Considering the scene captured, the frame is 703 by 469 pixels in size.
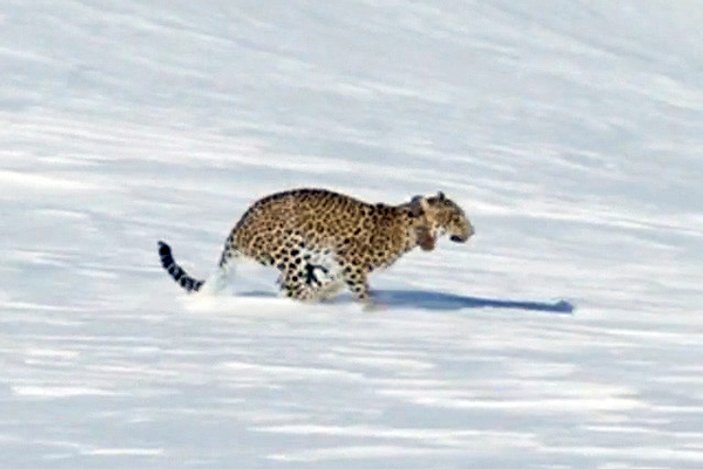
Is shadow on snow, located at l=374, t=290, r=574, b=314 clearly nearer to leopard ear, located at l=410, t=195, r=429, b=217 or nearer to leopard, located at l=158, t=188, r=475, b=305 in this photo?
leopard, located at l=158, t=188, r=475, b=305

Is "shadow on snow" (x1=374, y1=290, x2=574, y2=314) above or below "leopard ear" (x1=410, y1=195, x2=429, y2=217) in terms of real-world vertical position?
below

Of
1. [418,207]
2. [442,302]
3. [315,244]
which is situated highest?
[418,207]

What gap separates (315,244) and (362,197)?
810 centimetres

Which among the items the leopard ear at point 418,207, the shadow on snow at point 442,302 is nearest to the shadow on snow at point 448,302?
the shadow on snow at point 442,302

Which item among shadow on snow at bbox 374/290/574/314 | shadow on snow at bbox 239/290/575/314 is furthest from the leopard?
shadow on snow at bbox 374/290/574/314

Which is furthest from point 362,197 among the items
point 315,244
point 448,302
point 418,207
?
point 315,244

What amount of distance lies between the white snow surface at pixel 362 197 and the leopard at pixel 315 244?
0.15 metres

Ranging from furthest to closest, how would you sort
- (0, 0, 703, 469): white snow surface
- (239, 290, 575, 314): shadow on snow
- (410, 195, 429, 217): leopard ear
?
(239, 290, 575, 314): shadow on snow → (410, 195, 429, 217): leopard ear → (0, 0, 703, 469): white snow surface

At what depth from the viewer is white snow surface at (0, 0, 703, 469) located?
8.23 m

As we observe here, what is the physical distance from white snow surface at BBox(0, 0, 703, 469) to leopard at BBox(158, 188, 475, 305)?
0.48 ft

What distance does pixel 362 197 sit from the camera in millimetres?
20531

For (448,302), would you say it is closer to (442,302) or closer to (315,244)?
(442,302)

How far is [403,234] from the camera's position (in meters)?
12.7

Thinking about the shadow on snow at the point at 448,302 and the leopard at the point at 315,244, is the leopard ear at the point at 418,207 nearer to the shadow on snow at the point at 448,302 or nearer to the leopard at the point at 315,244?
the leopard at the point at 315,244
